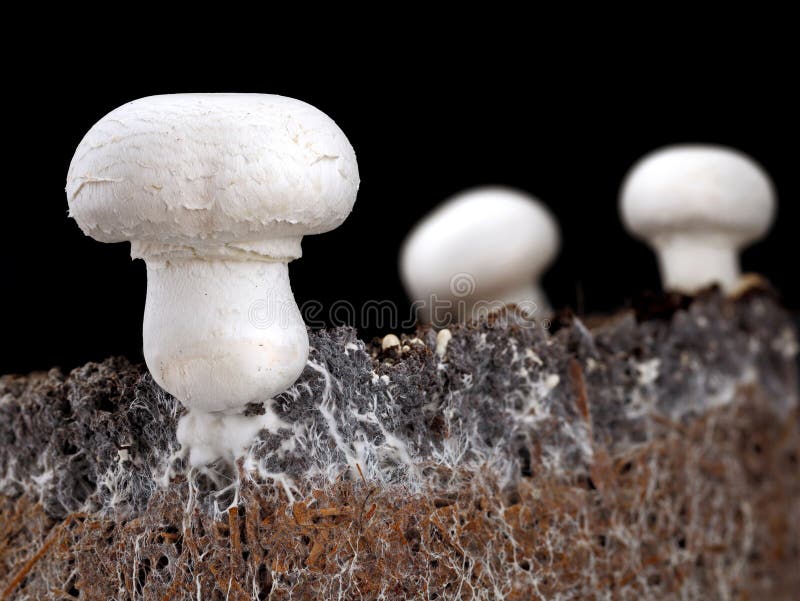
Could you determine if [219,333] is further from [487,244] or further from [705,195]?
[705,195]

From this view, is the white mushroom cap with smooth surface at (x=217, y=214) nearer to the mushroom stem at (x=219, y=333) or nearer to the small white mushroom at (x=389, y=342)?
the mushroom stem at (x=219, y=333)

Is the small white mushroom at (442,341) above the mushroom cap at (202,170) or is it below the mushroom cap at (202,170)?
below

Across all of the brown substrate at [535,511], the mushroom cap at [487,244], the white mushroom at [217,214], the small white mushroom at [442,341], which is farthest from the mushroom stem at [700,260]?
the white mushroom at [217,214]

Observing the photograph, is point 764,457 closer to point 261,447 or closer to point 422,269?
point 422,269


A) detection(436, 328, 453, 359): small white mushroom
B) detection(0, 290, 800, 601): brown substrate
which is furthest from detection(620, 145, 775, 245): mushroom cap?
detection(436, 328, 453, 359): small white mushroom

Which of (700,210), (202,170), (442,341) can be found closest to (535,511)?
(442,341)

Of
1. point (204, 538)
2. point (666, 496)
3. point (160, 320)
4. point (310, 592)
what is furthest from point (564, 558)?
point (160, 320)

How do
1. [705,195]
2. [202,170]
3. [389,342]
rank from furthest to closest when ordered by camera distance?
[705,195]
[389,342]
[202,170]
